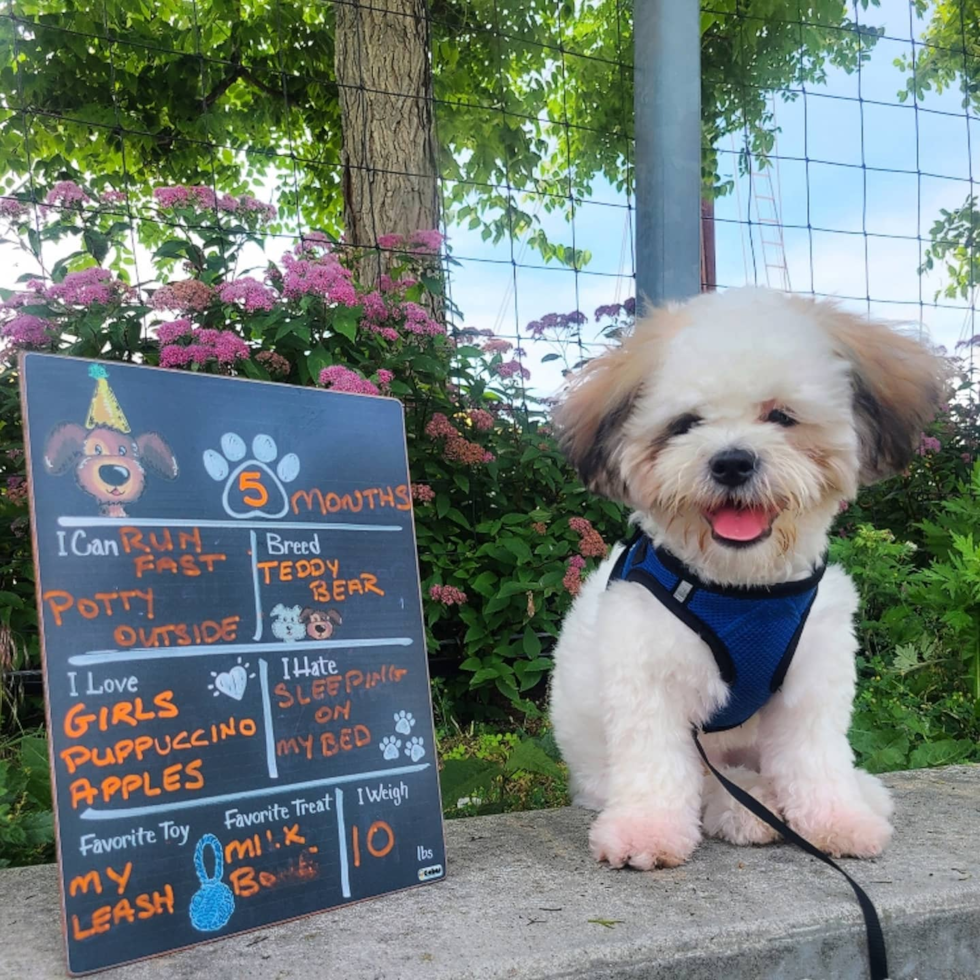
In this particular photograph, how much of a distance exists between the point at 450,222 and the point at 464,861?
4.42 m

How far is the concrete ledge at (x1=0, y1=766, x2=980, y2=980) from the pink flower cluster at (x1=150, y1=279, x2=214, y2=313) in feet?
6.19

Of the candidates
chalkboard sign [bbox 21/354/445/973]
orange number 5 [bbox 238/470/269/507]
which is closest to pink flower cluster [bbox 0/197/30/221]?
chalkboard sign [bbox 21/354/445/973]

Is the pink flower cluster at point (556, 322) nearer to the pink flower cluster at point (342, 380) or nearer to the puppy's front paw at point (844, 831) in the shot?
the pink flower cluster at point (342, 380)

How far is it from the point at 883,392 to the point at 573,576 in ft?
5.71

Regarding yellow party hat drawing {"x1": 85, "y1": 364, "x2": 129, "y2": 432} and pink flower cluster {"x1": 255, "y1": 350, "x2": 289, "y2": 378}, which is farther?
pink flower cluster {"x1": 255, "y1": 350, "x2": 289, "y2": 378}

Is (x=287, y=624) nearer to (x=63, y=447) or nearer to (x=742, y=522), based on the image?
(x=63, y=447)

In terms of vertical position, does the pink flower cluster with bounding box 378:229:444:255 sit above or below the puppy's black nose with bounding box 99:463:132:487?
above

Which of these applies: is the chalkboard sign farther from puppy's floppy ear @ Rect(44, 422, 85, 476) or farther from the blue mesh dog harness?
the blue mesh dog harness

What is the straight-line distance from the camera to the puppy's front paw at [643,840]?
1.96 meters

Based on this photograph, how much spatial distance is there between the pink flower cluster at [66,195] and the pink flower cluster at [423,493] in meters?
1.68

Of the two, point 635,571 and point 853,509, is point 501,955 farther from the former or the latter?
point 853,509

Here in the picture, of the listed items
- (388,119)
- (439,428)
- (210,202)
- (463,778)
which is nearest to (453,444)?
(439,428)

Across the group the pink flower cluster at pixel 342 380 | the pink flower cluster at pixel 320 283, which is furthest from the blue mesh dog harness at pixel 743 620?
the pink flower cluster at pixel 320 283

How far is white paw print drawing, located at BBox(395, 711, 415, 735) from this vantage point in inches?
76.3
